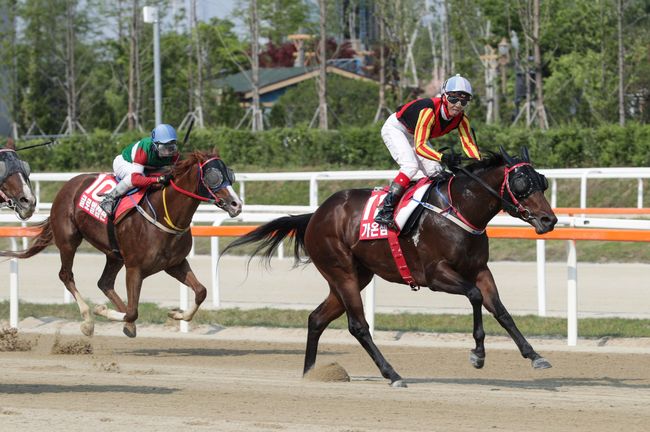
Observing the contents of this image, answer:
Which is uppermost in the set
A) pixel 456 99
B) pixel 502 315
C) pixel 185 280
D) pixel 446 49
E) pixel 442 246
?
pixel 446 49

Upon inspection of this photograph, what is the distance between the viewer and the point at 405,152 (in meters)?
7.92

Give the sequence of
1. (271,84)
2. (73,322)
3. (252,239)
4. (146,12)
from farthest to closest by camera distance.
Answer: (271,84)
(146,12)
(73,322)
(252,239)

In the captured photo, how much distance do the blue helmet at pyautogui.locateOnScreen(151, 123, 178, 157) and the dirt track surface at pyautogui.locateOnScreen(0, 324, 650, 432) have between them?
1.57 meters

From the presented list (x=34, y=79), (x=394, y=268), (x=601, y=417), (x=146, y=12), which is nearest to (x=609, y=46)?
(x=146, y=12)

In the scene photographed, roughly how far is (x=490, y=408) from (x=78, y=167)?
73.2 feet

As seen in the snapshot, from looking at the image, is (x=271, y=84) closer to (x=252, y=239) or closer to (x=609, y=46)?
(x=609, y=46)

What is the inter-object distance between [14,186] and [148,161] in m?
2.93

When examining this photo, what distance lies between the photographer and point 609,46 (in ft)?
85.8

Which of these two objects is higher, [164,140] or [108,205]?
[164,140]

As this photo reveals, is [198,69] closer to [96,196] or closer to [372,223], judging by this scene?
[96,196]

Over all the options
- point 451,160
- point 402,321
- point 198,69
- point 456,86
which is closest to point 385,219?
point 451,160

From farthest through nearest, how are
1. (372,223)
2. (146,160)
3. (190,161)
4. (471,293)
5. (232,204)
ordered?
(146,160) < (190,161) < (232,204) < (372,223) < (471,293)

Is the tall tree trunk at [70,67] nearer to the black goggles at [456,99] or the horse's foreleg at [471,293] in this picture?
the black goggles at [456,99]

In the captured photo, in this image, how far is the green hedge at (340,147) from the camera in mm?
21469
